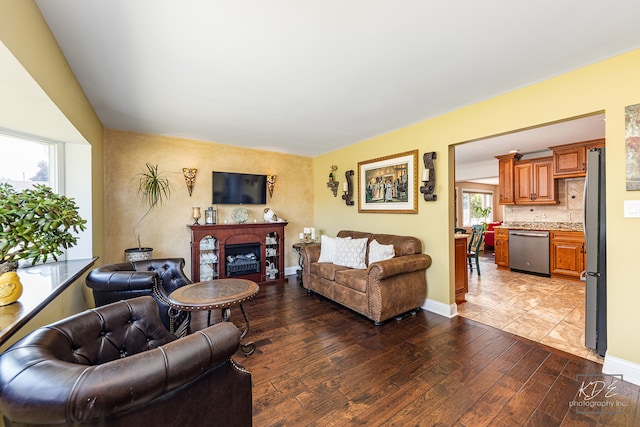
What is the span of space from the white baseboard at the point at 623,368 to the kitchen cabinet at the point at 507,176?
3926 millimetres

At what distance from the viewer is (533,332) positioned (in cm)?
268

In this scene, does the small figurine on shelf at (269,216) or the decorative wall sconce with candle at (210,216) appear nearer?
the decorative wall sconce with candle at (210,216)

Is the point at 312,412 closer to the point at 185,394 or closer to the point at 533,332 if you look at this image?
the point at 185,394

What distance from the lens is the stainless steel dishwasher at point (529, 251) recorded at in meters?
4.86

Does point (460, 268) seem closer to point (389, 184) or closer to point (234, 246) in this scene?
point (389, 184)

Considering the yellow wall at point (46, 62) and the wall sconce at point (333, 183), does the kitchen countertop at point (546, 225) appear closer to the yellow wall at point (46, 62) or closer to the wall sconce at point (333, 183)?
the wall sconce at point (333, 183)

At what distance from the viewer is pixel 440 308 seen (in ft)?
10.4

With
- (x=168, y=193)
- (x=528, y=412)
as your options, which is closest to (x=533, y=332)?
(x=528, y=412)

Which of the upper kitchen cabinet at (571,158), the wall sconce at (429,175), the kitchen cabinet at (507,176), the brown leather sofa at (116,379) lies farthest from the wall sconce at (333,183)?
the upper kitchen cabinet at (571,158)

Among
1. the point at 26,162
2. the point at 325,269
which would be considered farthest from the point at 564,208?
the point at 26,162

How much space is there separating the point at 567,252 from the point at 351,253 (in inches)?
163

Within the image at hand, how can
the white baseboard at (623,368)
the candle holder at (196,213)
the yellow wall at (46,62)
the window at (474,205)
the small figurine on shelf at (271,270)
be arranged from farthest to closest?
the window at (474,205)
the small figurine on shelf at (271,270)
the candle holder at (196,213)
the white baseboard at (623,368)
the yellow wall at (46,62)

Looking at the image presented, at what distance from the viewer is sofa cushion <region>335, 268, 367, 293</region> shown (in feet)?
9.77

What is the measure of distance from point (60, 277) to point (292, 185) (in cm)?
374
